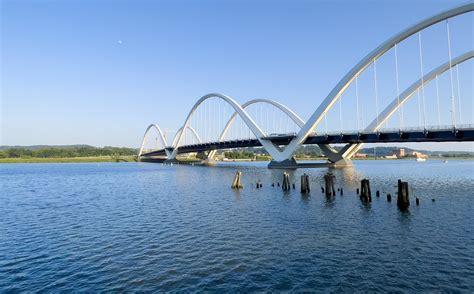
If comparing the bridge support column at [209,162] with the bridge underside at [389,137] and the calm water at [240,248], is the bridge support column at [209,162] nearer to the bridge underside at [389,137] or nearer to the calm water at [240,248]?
the bridge underside at [389,137]

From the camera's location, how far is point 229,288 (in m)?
11.2

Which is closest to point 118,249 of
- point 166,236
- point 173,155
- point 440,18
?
point 166,236

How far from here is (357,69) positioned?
6712 cm

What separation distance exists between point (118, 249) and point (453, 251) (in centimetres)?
1604

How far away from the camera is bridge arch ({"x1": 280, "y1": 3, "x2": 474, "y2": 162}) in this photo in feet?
167

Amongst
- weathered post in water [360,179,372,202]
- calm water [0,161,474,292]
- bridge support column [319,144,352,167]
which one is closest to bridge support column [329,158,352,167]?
bridge support column [319,144,352,167]

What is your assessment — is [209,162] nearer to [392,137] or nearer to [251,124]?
[251,124]

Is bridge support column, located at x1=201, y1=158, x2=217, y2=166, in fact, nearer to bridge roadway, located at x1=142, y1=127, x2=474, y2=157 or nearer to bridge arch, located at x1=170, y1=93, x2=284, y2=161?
bridge arch, located at x1=170, y1=93, x2=284, y2=161

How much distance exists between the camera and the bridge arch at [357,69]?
167ft

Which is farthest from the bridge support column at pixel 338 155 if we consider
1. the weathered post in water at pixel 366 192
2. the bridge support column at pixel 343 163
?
the weathered post in water at pixel 366 192

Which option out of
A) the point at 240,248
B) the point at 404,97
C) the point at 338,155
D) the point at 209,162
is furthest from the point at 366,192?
the point at 209,162

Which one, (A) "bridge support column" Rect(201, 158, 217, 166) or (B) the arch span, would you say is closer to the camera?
(B) the arch span

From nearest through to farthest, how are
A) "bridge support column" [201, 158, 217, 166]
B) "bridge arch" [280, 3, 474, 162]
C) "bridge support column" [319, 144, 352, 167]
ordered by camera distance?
"bridge arch" [280, 3, 474, 162], "bridge support column" [319, 144, 352, 167], "bridge support column" [201, 158, 217, 166]

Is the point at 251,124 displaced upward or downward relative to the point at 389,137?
upward
